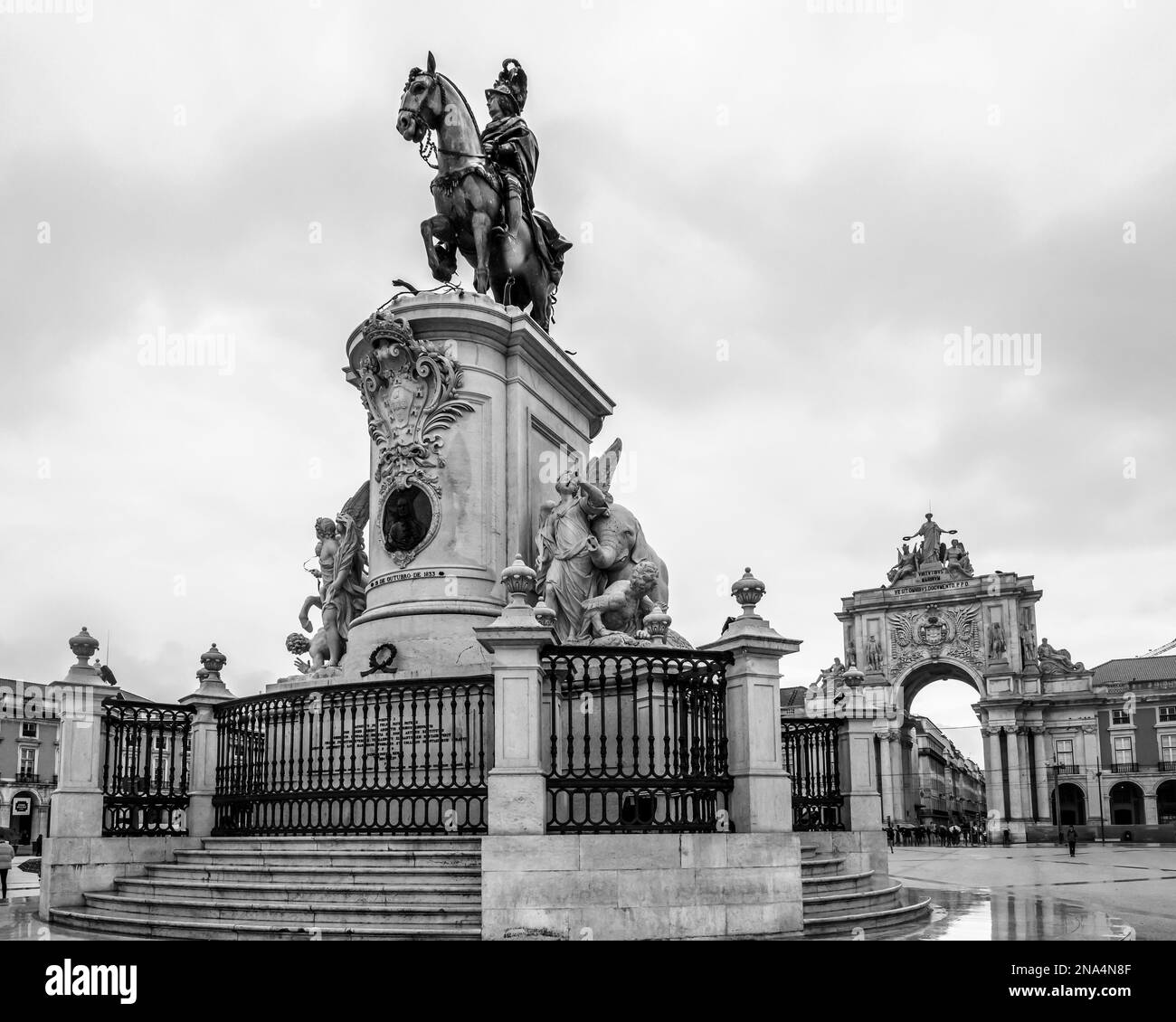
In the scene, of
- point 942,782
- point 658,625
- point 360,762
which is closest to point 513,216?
point 658,625

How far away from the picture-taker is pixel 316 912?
937 cm

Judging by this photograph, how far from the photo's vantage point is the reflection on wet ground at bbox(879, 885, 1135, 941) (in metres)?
10.1

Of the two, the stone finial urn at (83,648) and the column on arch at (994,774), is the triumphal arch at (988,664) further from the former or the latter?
the stone finial urn at (83,648)

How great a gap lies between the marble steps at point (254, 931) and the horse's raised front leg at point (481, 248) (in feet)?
29.0

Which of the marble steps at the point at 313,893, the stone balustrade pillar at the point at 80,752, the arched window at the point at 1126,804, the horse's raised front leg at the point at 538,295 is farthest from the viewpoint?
the arched window at the point at 1126,804

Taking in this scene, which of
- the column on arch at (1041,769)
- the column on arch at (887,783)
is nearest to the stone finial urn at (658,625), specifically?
the column on arch at (887,783)

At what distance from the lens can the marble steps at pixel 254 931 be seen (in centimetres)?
883

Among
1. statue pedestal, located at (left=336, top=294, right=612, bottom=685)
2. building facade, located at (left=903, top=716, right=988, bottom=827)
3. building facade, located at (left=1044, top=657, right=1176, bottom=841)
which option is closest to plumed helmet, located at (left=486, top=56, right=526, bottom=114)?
statue pedestal, located at (left=336, top=294, right=612, bottom=685)

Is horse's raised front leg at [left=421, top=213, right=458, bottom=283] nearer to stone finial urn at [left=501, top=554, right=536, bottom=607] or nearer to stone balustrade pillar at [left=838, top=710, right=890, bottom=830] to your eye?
stone finial urn at [left=501, top=554, right=536, bottom=607]

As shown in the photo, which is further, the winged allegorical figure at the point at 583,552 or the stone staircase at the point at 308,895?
the winged allegorical figure at the point at 583,552

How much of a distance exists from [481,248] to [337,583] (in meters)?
4.84

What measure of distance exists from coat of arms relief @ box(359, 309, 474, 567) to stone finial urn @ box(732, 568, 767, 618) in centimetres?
491

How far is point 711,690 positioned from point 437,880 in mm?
2794
